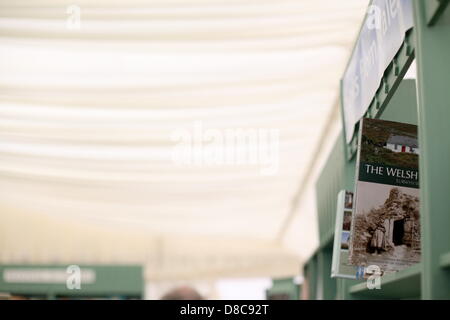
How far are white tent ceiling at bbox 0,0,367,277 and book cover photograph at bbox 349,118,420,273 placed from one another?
2680mm

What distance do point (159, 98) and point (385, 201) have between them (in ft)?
14.9

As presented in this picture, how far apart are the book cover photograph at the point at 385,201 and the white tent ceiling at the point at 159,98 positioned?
268 centimetres

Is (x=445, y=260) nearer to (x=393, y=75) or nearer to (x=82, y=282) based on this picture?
(x=393, y=75)

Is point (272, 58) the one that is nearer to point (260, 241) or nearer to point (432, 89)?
point (432, 89)

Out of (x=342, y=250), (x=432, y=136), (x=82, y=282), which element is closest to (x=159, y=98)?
(x=82, y=282)

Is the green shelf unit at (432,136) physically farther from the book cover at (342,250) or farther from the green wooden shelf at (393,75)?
the book cover at (342,250)

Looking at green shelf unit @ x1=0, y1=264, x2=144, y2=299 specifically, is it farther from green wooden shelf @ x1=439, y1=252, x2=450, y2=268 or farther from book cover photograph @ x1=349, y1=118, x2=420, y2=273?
green wooden shelf @ x1=439, y1=252, x2=450, y2=268

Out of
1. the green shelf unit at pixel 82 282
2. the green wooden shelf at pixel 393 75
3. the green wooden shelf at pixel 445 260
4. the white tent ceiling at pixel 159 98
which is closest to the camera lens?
the green wooden shelf at pixel 445 260

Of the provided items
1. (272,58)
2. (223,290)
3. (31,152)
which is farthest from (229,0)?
(223,290)

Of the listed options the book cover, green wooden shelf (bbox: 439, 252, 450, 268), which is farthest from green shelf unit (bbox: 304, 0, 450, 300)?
the book cover

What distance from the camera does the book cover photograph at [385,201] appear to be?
1941 mm

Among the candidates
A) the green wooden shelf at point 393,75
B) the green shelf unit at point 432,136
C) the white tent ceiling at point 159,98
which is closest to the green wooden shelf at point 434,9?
the green shelf unit at point 432,136

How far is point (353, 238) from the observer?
6.45 ft
